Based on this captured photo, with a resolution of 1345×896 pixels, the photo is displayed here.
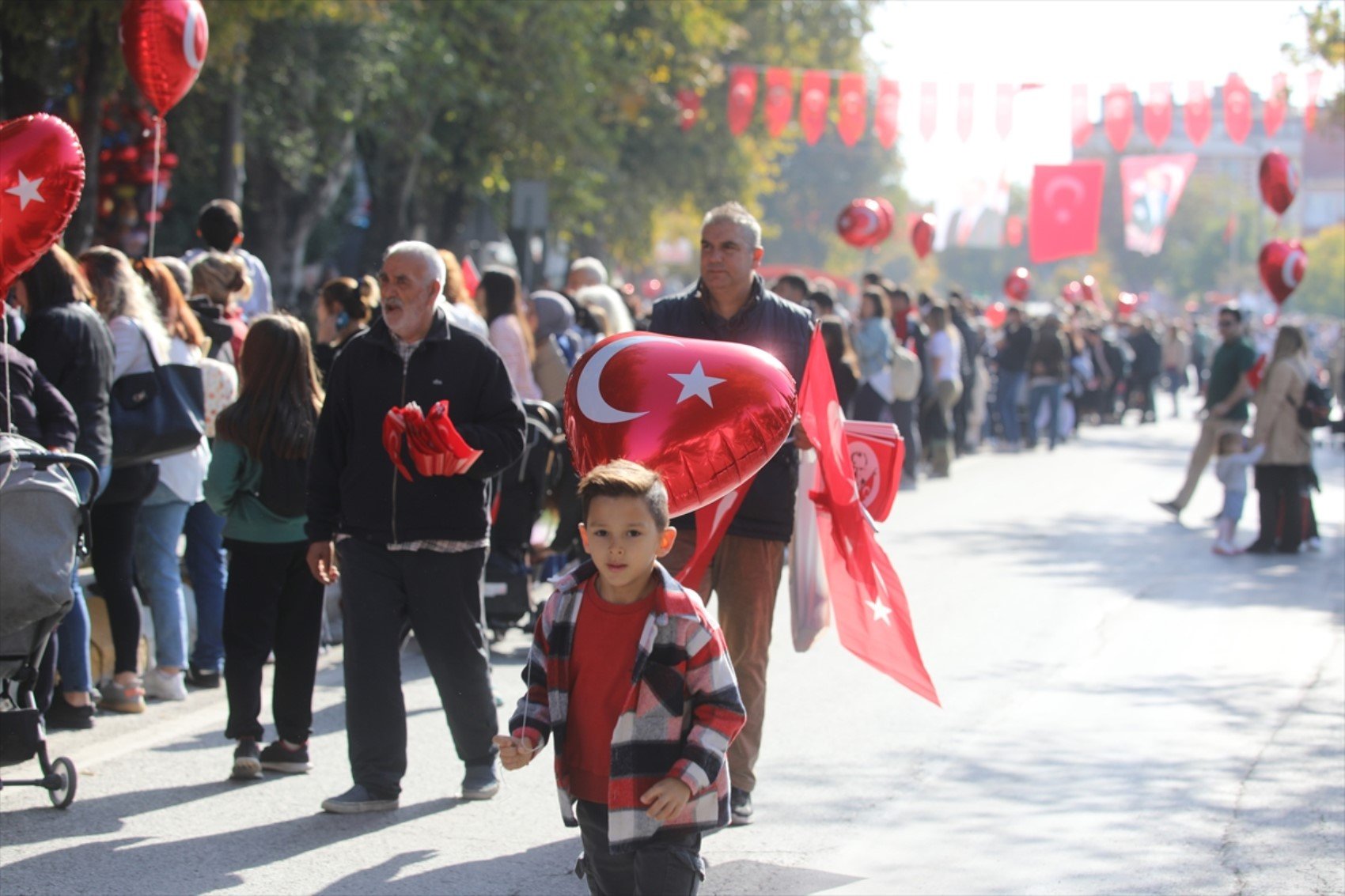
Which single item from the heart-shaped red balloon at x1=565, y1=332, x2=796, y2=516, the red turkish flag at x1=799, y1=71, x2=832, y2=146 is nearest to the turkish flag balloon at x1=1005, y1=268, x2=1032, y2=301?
the red turkish flag at x1=799, y1=71, x2=832, y2=146

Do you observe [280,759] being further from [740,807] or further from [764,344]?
[764,344]

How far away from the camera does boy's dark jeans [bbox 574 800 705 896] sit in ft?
13.9

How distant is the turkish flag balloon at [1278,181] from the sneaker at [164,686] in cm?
1449

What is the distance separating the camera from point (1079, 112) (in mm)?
25703

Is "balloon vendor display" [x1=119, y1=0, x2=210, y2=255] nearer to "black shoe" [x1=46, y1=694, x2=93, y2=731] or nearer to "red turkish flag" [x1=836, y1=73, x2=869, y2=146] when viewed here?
"black shoe" [x1=46, y1=694, x2=93, y2=731]

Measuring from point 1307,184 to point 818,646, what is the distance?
18.7 meters

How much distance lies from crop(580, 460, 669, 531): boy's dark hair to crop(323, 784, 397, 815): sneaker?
95.4 inches

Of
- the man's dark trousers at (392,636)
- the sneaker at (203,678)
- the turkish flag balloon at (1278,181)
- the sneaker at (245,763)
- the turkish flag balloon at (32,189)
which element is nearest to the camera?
the turkish flag balloon at (32,189)

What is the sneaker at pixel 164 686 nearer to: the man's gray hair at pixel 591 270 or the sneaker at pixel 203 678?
the sneaker at pixel 203 678

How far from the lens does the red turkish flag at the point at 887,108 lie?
2662 centimetres

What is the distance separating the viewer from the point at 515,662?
9133 millimetres

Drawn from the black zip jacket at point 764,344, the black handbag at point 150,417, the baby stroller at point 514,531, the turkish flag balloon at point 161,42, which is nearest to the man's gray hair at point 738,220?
the black zip jacket at point 764,344

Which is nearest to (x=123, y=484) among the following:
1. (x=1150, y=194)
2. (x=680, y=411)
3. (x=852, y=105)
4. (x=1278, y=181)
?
(x=680, y=411)

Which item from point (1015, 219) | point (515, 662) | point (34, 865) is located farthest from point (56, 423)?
point (1015, 219)
